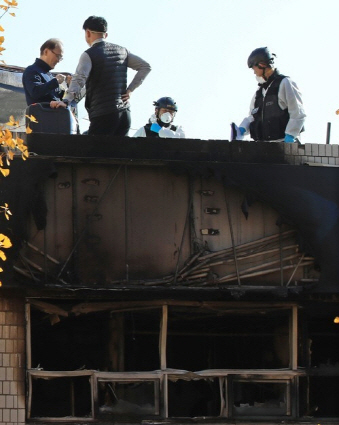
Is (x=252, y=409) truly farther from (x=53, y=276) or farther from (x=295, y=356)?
(x=53, y=276)

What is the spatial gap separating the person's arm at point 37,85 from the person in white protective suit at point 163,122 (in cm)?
174

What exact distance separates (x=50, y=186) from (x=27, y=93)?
1237 mm

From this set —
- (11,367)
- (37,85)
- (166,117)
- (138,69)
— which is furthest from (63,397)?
(138,69)

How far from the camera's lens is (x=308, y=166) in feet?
65.5

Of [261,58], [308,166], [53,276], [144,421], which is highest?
[261,58]

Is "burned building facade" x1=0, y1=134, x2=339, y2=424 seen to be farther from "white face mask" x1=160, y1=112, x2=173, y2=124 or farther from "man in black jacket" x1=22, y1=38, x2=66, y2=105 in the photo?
"white face mask" x1=160, y1=112, x2=173, y2=124

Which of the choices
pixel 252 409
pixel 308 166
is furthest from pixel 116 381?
pixel 308 166

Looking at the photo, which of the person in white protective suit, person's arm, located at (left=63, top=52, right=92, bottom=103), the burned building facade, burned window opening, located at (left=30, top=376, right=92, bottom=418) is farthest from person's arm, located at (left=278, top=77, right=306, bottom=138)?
burned window opening, located at (left=30, top=376, right=92, bottom=418)

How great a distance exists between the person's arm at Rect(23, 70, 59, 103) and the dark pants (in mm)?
781

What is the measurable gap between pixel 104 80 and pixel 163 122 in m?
1.44

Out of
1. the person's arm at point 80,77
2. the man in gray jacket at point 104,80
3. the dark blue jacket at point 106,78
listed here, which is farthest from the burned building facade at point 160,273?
the person's arm at point 80,77

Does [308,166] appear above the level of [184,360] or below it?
above

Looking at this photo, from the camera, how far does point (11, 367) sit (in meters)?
19.2

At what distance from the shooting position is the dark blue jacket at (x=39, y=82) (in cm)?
1941
